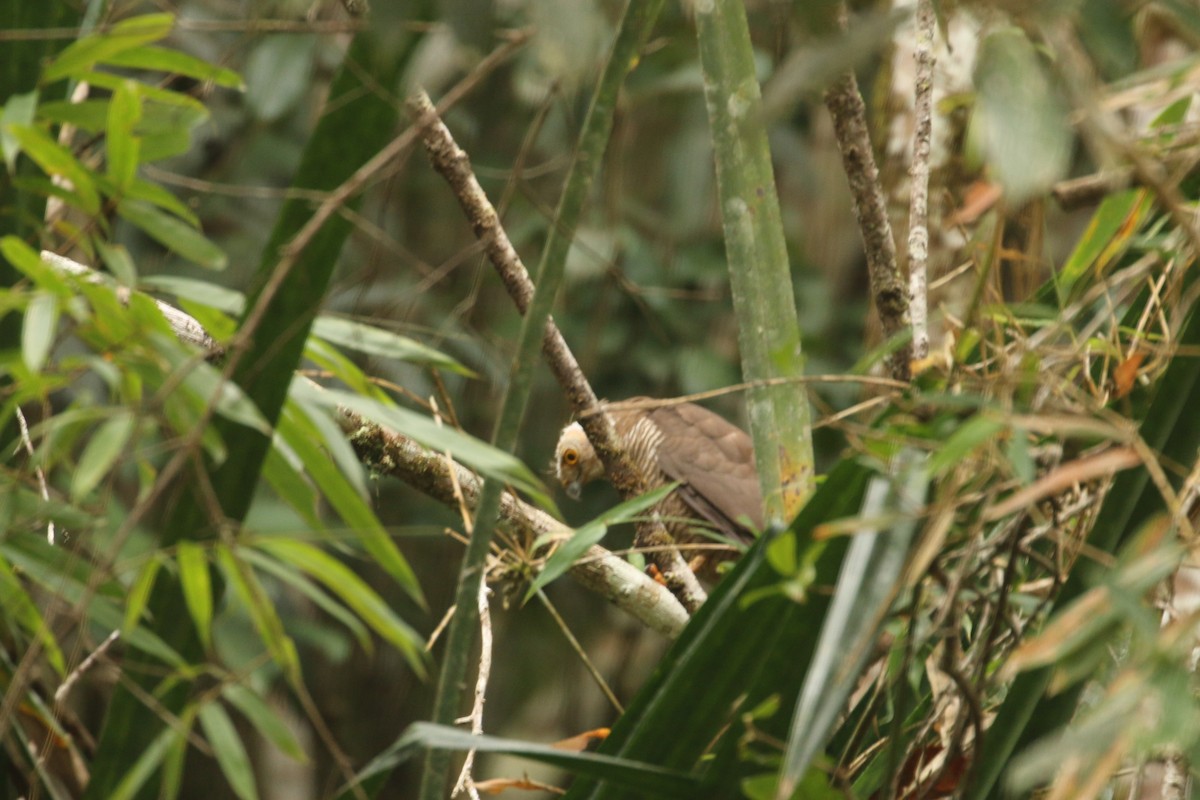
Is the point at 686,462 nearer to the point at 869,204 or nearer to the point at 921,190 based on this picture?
the point at 869,204

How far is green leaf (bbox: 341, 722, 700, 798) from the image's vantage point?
2.60 ft

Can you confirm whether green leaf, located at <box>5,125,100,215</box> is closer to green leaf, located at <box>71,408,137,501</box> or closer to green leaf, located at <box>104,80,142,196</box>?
green leaf, located at <box>104,80,142,196</box>

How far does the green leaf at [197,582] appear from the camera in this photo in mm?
774

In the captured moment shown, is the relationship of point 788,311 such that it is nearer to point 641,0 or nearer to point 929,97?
point 929,97

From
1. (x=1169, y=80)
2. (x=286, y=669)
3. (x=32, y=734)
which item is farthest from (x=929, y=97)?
(x=32, y=734)

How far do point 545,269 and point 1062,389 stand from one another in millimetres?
384

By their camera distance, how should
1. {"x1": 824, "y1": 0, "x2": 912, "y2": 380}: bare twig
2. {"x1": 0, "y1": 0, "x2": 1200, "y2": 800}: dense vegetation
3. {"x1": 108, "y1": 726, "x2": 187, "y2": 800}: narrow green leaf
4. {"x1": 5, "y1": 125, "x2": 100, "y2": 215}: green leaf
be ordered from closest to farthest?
{"x1": 0, "y1": 0, "x2": 1200, "y2": 800}: dense vegetation → {"x1": 108, "y1": 726, "x2": 187, "y2": 800}: narrow green leaf → {"x1": 5, "y1": 125, "x2": 100, "y2": 215}: green leaf → {"x1": 824, "y1": 0, "x2": 912, "y2": 380}: bare twig

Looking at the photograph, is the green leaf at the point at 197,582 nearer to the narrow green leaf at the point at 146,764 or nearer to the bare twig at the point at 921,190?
the narrow green leaf at the point at 146,764

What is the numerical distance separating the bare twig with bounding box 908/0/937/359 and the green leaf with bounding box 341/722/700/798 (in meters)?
0.52

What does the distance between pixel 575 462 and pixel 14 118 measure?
2350 mm

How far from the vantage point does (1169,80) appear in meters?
0.83

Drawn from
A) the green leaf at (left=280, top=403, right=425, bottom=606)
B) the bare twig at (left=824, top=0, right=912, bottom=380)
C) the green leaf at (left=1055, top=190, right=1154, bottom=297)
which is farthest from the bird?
the green leaf at (left=280, top=403, right=425, bottom=606)

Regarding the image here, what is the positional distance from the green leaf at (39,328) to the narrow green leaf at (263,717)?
0.25 metres

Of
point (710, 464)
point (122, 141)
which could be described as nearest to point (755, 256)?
point (122, 141)
